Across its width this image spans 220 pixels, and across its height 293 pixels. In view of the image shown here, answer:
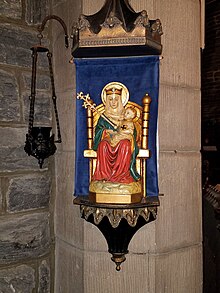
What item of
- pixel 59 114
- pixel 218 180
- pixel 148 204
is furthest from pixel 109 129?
pixel 218 180

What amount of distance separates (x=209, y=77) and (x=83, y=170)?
4416mm

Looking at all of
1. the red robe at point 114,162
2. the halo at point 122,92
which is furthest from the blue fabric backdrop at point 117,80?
the red robe at point 114,162

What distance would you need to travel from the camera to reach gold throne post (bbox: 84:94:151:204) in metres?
1.54

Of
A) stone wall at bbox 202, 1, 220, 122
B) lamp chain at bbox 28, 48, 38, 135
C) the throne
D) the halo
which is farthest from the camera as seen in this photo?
stone wall at bbox 202, 1, 220, 122

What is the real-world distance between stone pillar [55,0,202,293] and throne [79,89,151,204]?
0.15m

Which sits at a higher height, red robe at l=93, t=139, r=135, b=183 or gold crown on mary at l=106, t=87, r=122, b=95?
gold crown on mary at l=106, t=87, r=122, b=95

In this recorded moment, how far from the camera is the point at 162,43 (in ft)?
5.87

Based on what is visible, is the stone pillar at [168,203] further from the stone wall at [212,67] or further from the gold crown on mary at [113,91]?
the stone wall at [212,67]

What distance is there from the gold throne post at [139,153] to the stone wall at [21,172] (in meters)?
0.44

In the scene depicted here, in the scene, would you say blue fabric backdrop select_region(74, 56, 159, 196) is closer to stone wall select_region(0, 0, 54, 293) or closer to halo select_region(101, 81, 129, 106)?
halo select_region(101, 81, 129, 106)

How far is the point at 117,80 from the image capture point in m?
1.74

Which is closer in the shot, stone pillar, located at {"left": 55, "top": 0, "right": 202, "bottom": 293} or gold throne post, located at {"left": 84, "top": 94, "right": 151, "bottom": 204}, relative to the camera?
gold throne post, located at {"left": 84, "top": 94, "right": 151, "bottom": 204}

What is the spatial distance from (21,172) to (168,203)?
32.0 inches

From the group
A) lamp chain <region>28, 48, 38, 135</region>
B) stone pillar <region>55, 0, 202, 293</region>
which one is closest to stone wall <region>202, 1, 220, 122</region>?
stone pillar <region>55, 0, 202, 293</region>
